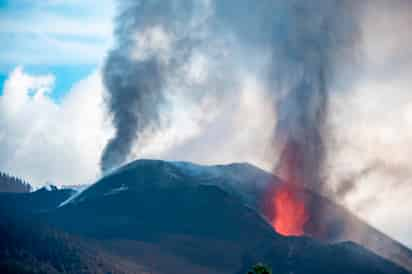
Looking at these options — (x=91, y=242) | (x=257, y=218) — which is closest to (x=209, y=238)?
(x=257, y=218)

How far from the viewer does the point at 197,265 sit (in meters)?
180

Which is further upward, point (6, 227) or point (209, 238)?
point (209, 238)

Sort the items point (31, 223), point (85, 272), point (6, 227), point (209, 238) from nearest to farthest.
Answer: point (85, 272) → point (6, 227) → point (31, 223) → point (209, 238)

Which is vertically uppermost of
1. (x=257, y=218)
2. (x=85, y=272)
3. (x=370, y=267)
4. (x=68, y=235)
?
(x=257, y=218)

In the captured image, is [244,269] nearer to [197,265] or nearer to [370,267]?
[197,265]

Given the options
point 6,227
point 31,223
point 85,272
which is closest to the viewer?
point 85,272

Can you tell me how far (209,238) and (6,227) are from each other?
53093mm

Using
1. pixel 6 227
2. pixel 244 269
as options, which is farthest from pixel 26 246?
pixel 244 269

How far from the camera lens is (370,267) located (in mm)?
174250

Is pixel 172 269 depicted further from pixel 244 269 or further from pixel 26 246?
pixel 26 246

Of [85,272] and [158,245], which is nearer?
[85,272]

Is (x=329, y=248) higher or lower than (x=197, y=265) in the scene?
higher

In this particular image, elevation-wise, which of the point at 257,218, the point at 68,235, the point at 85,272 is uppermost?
the point at 257,218

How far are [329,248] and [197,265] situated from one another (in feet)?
100
